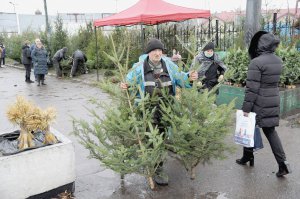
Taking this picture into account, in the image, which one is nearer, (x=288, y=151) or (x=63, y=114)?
(x=288, y=151)

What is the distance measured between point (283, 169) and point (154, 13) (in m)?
5.79

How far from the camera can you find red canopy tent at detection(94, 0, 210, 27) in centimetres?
857

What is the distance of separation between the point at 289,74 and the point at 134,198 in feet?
15.7

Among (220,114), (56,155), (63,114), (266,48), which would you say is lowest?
(63,114)

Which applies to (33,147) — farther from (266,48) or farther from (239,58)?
(239,58)

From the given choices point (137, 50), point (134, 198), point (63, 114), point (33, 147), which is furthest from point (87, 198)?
point (137, 50)

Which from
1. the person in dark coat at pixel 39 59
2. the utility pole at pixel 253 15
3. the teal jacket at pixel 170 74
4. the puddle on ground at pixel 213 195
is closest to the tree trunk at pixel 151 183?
the puddle on ground at pixel 213 195

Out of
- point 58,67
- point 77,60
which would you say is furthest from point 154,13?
point 58,67

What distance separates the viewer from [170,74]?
3982mm

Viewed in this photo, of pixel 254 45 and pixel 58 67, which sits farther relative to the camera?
pixel 58 67

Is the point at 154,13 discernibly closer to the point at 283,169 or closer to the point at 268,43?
the point at 268,43

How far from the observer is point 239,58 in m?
7.09

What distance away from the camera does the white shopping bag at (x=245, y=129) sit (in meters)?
3.92

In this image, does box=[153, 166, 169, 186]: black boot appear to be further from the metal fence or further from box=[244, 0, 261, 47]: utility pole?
box=[244, 0, 261, 47]: utility pole
